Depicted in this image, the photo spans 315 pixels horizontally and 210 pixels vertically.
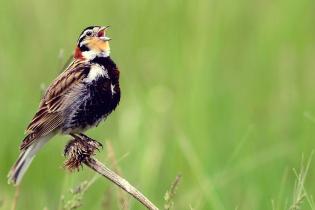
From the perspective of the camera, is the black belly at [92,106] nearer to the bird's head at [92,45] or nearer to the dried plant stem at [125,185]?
the bird's head at [92,45]

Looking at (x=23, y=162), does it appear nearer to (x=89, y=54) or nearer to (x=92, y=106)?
(x=92, y=106)

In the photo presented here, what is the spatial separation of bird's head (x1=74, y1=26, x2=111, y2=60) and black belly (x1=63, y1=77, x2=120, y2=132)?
125 mm

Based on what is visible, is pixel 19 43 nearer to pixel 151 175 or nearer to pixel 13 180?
pixel 151 175

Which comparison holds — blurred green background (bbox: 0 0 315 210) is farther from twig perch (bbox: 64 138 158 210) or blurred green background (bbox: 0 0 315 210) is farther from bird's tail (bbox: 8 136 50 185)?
twig perch (bbox: 64 138 158 210)

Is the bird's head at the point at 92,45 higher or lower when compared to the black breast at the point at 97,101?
higher

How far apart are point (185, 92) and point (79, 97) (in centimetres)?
204

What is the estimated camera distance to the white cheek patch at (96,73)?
12.9ft

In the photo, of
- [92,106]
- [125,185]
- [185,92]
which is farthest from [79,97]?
[185,92]

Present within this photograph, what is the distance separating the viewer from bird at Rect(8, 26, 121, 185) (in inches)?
155

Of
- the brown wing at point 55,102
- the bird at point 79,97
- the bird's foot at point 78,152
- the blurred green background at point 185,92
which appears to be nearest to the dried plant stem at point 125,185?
the bird's foot at point 78,152

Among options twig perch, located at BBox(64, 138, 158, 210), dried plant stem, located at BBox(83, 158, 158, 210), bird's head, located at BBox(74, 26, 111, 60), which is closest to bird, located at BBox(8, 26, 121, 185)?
bird's head, located at BBox(74, 26, 111, 60)

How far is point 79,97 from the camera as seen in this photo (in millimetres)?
4023

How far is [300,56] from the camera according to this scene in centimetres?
634

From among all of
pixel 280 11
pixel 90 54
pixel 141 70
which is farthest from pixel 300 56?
pixel 90 54
